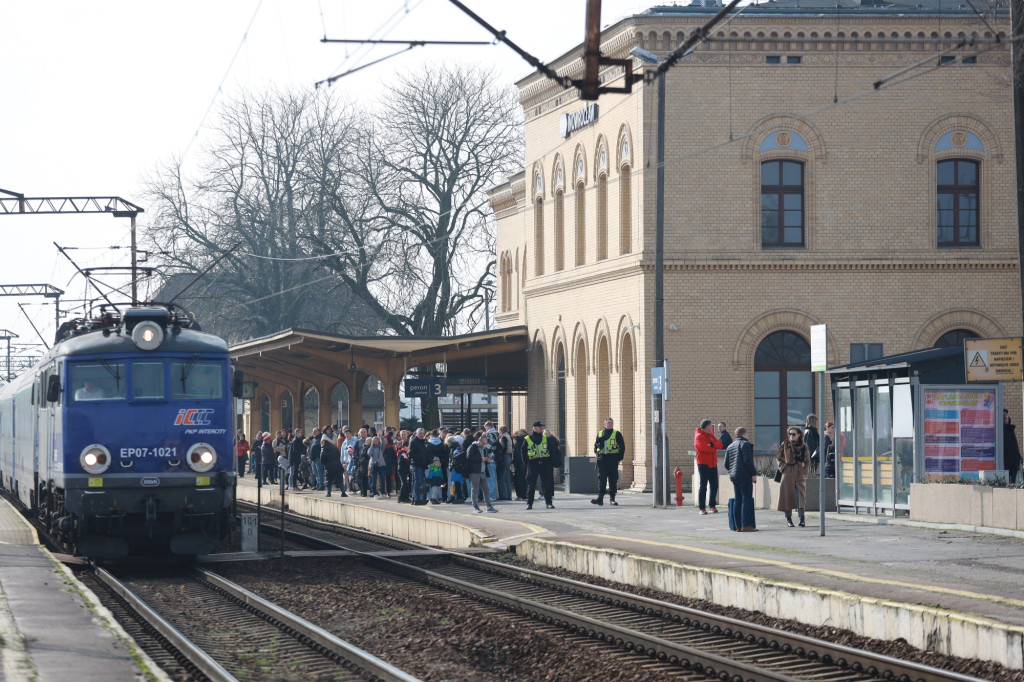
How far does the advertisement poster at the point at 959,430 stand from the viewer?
71.3ft

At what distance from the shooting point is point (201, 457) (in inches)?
725

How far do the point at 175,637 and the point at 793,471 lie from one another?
1141cm

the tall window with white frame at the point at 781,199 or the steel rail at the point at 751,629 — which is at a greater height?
the tall window with white frame at the point at 781,199

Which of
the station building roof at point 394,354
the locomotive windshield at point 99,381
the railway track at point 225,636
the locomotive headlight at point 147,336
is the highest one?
the station building roof at point 394,354

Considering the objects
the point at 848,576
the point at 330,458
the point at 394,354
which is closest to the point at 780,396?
the point at 394,354

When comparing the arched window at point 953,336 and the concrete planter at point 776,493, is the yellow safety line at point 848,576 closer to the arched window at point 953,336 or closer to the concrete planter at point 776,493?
the concrete planter at point 776,493

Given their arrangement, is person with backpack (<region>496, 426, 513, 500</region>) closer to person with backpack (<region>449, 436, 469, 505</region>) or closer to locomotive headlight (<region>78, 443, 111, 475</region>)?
person with backpack (<region>449, 436, 469, 505</region>)

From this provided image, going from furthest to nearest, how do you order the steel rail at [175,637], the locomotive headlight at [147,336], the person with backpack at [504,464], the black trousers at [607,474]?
the person with backpack at [504,464]
the black trousers at [607,474]
the locomotive headlight at [147,336]
the steel rail at [175,637]

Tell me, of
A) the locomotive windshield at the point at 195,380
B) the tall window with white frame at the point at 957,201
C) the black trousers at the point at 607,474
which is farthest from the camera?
the tall window with white frame at the point at 957,201

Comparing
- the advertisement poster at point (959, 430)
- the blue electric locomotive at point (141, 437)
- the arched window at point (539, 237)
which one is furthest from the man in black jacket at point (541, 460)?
the arched window at point (539, 237)

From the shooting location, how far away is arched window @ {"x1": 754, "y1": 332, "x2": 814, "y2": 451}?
32750 mm

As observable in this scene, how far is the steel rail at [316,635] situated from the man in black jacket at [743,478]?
749 centimetres

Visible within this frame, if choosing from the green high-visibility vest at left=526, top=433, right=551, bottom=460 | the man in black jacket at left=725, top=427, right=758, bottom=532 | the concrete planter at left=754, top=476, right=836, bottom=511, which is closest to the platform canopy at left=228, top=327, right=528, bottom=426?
the green high-visibility vest at left=526, top=433, right=551, bottom=460

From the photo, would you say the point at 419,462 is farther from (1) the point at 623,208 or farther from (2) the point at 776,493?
(1) the point at 623,208
